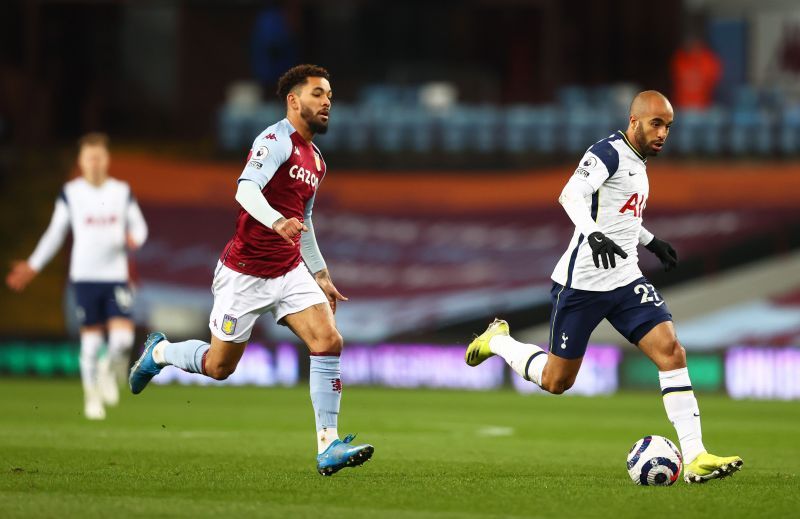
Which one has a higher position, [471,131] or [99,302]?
[471,131]

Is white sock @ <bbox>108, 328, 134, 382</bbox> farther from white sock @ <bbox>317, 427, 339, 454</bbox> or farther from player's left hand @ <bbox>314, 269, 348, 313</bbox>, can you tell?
white sock @ <bbox>317, 427, 339, 454</bbox>

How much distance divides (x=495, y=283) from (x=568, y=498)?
1425 cm

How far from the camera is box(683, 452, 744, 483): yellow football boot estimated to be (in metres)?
7.14

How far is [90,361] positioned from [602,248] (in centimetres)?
579

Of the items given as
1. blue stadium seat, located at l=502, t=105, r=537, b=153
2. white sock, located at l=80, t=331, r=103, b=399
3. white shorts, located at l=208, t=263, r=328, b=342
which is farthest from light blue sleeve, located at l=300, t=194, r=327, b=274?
blue stadium seat, located at l=502, t=105, r=537, b=153

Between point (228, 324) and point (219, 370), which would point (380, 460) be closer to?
point (219, 370)

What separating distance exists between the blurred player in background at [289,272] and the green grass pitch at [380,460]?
20.2 inches

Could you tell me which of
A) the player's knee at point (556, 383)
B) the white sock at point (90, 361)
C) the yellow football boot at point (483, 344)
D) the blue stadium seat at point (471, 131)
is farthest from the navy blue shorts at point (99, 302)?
the blue stadium seat at point (471, 131)

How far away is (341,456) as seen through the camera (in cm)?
732

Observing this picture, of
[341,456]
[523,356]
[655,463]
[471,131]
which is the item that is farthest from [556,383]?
[471,131]

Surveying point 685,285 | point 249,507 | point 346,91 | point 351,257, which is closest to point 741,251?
point 685,285

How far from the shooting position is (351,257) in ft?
69.8

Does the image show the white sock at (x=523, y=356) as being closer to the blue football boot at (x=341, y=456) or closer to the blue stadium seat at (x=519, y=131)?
the blue football boot at (x=341, y=456)

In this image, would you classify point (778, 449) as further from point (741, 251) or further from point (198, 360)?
point (741, 251)
